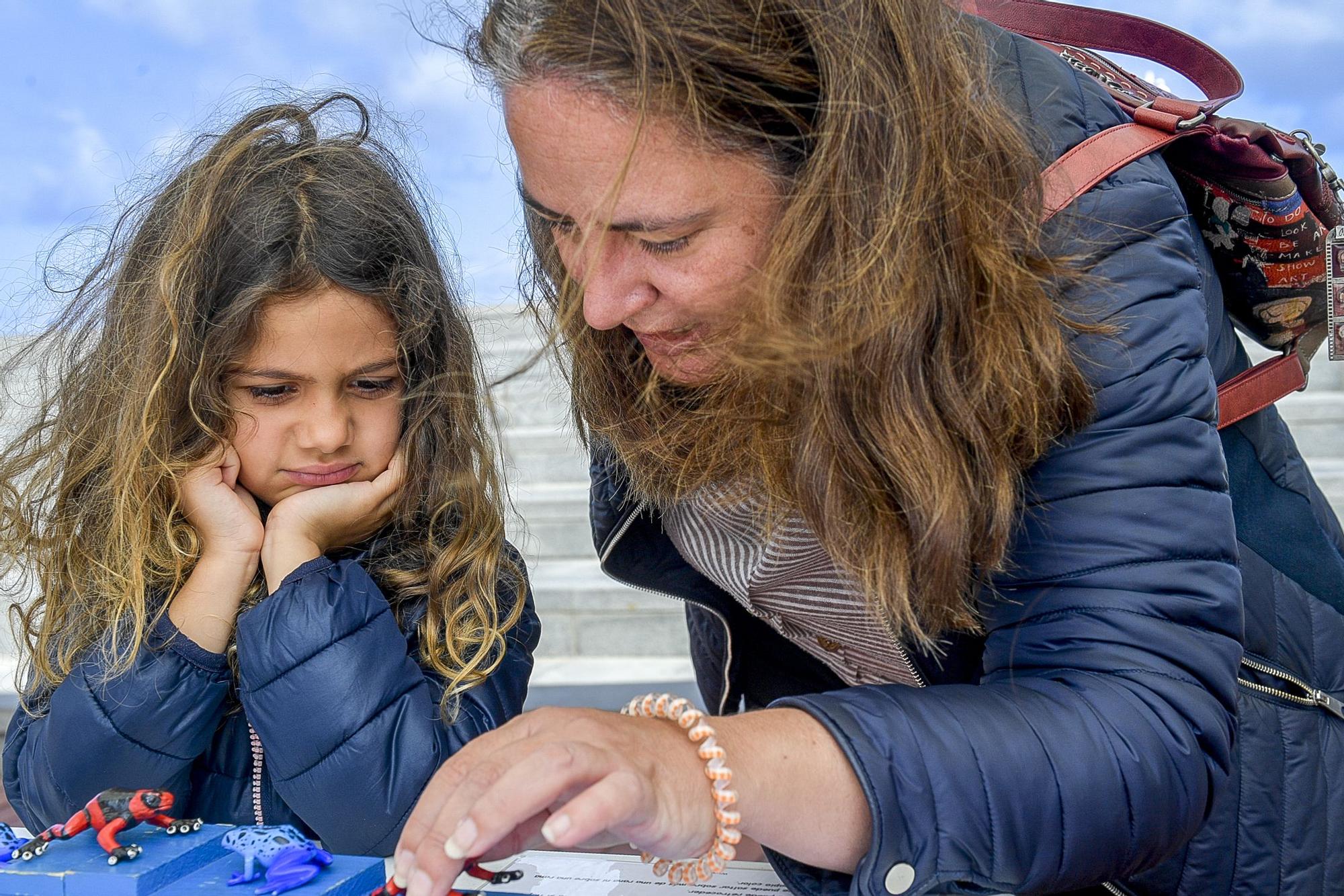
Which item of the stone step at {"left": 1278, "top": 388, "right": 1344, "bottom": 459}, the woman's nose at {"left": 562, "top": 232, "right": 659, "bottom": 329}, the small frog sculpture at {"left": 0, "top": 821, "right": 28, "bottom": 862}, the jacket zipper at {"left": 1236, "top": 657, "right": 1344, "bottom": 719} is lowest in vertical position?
the stone step at {"left": 1278, "top": 388, "right": 1344, "bottom": 459}

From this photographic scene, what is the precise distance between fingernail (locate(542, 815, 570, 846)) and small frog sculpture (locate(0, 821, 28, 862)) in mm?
573

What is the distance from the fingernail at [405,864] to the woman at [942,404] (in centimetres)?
2

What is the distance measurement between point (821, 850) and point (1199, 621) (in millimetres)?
388

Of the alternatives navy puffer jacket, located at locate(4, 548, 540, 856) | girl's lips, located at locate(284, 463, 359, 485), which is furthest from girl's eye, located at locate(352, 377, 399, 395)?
navy puffer jacket, located at locate(4, 548, 540, 856)

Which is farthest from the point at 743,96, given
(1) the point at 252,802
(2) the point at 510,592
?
(1) the point at 252,802

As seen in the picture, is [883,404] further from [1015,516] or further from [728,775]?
[728,775]

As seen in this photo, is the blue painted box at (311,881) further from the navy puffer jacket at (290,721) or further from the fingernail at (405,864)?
the navy puffer jacket at (290,721)

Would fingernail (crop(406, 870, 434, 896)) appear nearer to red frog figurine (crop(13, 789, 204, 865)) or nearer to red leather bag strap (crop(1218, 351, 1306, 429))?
red frog figurine (crop(13, 789, 204, 865))

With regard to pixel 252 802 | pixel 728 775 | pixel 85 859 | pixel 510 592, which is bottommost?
pixel 252 802

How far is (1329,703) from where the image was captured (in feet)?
3.98

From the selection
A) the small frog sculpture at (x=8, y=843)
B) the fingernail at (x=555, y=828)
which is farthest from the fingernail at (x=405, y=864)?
the small frog sculpture at (x=8, y=843)

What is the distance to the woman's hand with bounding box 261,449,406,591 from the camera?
1.58m

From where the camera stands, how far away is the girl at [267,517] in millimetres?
1455

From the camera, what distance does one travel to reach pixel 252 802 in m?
1.57
